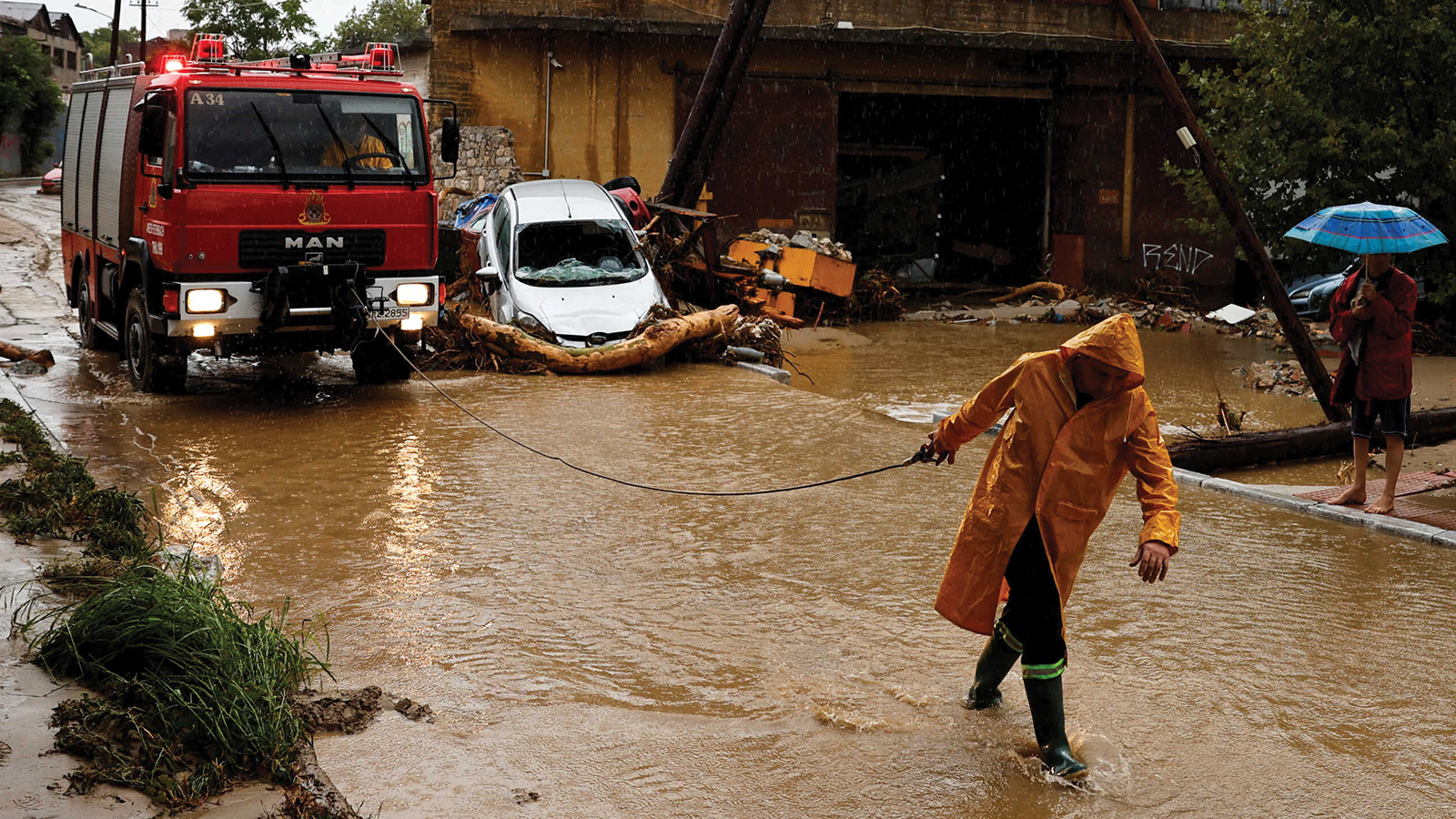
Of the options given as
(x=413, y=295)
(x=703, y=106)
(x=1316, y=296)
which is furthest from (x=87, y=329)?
(x=1316, y=296)

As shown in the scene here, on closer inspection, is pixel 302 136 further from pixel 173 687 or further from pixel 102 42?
pixel 102 42

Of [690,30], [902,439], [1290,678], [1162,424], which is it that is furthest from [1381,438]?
[690,30]

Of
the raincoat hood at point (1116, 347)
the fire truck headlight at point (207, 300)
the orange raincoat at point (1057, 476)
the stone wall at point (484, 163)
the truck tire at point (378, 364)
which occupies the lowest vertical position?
the truck tire at point (378, 364)

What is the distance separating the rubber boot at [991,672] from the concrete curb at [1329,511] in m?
3.93

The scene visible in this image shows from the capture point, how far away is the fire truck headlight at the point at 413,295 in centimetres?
1047

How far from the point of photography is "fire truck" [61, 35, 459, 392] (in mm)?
9602

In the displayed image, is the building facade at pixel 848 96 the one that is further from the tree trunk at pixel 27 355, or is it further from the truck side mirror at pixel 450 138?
Result: the truck side mirror at pixel 450 138

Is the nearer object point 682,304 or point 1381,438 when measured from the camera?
point 1381,438

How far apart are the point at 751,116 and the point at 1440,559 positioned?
17.1 metres

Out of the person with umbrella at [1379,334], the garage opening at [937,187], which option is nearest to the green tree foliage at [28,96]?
the garage opening at [937,187]

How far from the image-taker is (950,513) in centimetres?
761

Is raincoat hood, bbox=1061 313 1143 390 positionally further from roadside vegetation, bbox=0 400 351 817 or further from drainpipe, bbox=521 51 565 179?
drainpipe, bbox=521 51 565 179

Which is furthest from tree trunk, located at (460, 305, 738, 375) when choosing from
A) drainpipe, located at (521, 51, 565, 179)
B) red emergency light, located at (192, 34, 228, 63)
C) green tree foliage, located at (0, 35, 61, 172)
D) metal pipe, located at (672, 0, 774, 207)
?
green tree foliage, located at (0, 35, 61, 172)

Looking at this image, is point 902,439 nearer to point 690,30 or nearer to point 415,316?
point 415,316
